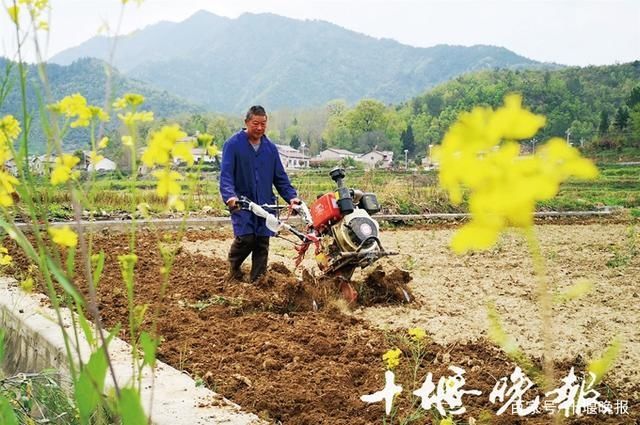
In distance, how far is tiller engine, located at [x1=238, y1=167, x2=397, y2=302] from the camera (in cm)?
464

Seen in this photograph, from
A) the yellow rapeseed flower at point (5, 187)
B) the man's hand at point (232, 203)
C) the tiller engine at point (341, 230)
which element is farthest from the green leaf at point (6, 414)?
the man's hand at point (232, 203)

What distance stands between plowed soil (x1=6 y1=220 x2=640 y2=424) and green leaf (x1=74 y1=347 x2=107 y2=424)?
149mm

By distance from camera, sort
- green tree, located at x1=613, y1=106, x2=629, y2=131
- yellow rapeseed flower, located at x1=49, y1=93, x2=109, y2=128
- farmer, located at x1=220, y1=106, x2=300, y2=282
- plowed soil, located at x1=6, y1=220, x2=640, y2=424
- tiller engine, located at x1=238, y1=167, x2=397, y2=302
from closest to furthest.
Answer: yellow rapeseed flower, located at x1=49, y1=93, x2=109, y2=128
plowed soil, located at x1=6, y1=220, x2=640, y2=424
tiller engine, located at x1=238, y1=167, x2=397, y2=302
farmer, located at x1=220, y1=106, x2=300, y2=282
green tree, located at x1=613, y1=106, x2=629, y2=131

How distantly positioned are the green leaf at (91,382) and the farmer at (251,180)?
13.3 ft

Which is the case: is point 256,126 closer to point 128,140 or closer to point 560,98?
point 128,140

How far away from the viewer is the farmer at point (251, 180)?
5320 millimetres

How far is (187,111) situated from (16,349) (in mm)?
140794

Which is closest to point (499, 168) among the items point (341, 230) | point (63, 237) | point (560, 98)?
point (63, 237)

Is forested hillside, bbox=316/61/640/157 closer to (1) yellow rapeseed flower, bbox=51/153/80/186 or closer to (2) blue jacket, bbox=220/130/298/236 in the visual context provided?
(2) blue jacket, bbox=220/130/298/236

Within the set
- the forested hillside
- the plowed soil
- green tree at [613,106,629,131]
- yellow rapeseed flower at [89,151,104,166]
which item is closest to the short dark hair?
the plowed soil

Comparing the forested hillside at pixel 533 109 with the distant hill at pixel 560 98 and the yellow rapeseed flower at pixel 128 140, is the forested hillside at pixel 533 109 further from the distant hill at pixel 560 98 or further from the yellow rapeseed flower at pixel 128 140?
the yellow rapeseed flower at pixel 128 140

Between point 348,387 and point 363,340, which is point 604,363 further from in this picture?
point 363,340

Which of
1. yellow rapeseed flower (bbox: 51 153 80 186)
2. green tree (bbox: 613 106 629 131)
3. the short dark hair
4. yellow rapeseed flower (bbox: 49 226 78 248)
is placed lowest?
yellow rapeseed flower (bbox: 49 226 78 248)

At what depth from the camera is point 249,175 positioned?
215 inches
